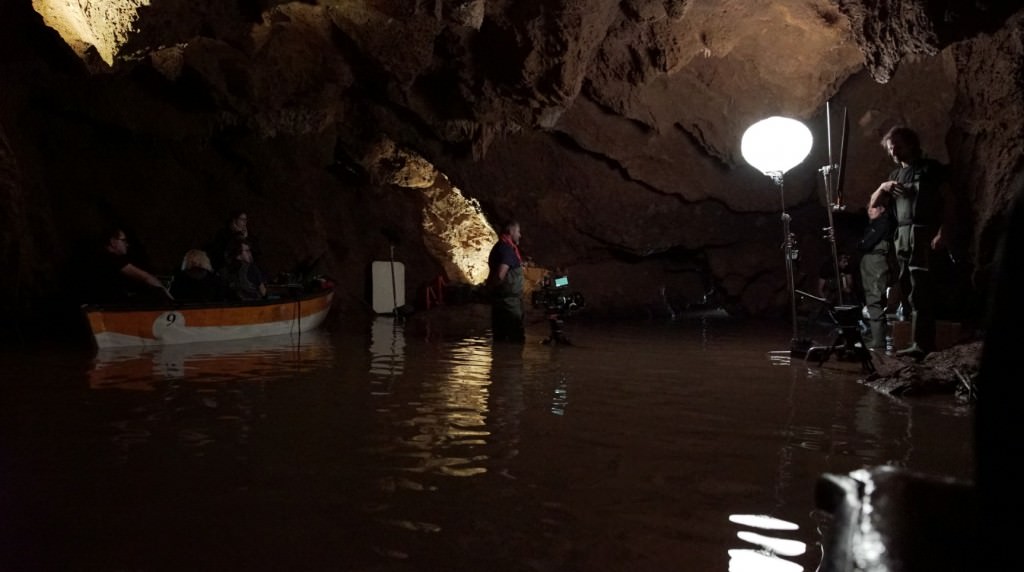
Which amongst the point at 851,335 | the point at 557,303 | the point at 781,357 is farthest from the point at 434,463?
the point at 557,303

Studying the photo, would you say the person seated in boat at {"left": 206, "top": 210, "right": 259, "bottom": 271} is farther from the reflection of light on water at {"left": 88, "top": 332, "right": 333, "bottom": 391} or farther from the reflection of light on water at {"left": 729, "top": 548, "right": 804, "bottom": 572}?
the reflection of light on water at {"left": 729, "top": 548, "right": 804, "bottom": 572}

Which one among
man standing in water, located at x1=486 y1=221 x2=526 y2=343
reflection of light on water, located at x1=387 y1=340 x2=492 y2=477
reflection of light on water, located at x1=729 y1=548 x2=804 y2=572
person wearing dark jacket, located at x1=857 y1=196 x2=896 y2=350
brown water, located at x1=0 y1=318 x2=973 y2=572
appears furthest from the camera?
man standing in water, located at x1=486 y1=221 x2=526 y2=343

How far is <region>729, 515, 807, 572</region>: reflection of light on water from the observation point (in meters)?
2.07

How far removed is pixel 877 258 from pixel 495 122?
726 centimetres

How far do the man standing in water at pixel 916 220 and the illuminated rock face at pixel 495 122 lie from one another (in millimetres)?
982

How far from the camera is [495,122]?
12781 mm

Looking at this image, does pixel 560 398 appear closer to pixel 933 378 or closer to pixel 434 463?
pixel 434 463

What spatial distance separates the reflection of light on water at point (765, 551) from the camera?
6.78ft

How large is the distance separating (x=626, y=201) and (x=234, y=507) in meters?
12.7

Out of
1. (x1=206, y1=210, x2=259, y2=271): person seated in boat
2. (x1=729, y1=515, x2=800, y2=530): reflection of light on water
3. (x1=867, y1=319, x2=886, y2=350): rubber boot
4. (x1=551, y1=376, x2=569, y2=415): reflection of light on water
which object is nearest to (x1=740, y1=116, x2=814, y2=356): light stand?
(x1=867, y1=319, x2=886, y2=350): rubber boot

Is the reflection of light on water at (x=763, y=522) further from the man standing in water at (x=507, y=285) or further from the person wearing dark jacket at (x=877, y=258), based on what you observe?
the man standing in water at (x=507, y=285)

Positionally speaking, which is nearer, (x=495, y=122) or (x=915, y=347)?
(x=915, y=347)

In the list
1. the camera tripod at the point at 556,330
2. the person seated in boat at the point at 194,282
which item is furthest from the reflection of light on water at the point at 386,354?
the person seated in boat at the point at 194,282

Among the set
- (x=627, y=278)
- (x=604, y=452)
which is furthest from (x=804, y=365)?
(x=627, y=278)
